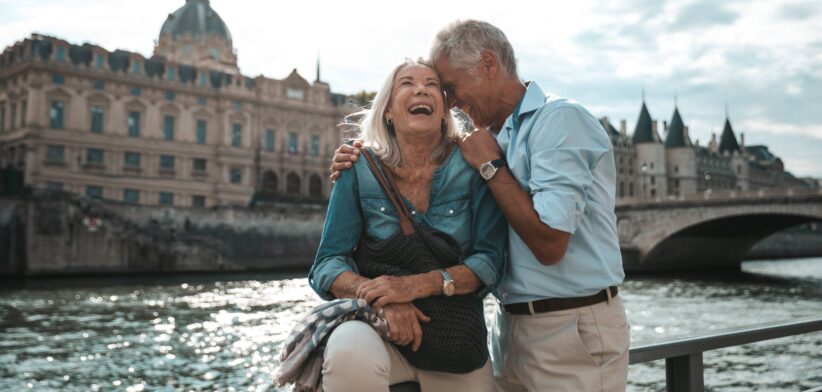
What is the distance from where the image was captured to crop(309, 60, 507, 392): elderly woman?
1.82 meters

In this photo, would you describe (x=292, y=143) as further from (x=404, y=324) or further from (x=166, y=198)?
(x=404, y=324)

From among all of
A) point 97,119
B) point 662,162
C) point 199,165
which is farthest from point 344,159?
point 662,162

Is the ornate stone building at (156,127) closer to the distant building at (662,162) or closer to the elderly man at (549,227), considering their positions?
the distant building at (662,162)

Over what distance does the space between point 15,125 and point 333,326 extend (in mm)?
45409

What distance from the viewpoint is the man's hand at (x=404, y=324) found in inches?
74.0

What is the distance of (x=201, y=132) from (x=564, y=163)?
46.5 m

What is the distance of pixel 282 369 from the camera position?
6.14ft

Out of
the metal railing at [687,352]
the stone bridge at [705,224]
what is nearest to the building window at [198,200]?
the stone bridge at [705,224]

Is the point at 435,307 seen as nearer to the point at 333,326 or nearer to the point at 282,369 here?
the point at 333,326

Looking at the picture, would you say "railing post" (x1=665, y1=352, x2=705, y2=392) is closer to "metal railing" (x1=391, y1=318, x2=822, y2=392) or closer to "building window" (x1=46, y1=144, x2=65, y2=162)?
"metal railing" (x1=391, y1=318, x2=822, y2=392)

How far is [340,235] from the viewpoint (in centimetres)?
206

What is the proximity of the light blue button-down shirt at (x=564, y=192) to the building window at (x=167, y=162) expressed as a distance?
44.6m

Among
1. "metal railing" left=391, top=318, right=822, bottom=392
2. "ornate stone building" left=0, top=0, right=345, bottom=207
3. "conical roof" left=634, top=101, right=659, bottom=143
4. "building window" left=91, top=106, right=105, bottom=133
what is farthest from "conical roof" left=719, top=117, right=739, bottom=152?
"metal railing" left=391, top=318, right=822, bottom=392

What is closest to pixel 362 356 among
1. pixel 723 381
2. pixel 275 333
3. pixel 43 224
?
pixel 723 381
